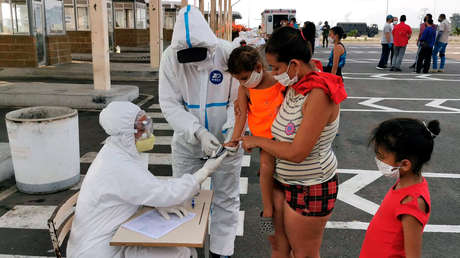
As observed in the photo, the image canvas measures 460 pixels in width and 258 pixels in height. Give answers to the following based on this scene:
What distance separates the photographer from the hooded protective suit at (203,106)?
2.88 meters

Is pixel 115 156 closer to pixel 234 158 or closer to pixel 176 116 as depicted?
pixel 176 116

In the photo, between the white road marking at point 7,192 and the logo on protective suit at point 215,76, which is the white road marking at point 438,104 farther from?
the white road marking at point 7,192

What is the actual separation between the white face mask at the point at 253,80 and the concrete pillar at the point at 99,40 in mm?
7389

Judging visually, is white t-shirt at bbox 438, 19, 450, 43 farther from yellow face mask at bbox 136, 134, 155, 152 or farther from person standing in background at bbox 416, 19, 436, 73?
yellow face mask at bbox 136, 134, 155, 152

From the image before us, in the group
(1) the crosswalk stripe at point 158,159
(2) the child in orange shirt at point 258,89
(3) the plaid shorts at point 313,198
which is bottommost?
(1) the crosswalk stripe at point 158,159

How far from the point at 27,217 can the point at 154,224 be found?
2535mm

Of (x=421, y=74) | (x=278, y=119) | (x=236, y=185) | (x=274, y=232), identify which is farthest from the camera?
(x=421, y=74)

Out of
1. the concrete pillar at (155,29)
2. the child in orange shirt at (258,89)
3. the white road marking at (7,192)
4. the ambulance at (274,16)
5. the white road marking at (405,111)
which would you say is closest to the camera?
the child in orange shirt at (258,89)

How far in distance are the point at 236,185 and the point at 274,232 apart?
873 mm

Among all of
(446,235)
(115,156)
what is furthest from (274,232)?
(446,235)

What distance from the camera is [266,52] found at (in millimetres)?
2150

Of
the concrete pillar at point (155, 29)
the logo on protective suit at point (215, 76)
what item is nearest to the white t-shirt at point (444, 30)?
the concrete pillar at point (155, 29)

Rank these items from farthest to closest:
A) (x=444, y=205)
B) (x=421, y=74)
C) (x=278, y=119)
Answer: (x=421, y=74)
(x=444, y=205)
(x=278, y=119)

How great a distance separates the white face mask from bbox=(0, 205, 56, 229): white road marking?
2.81 m
